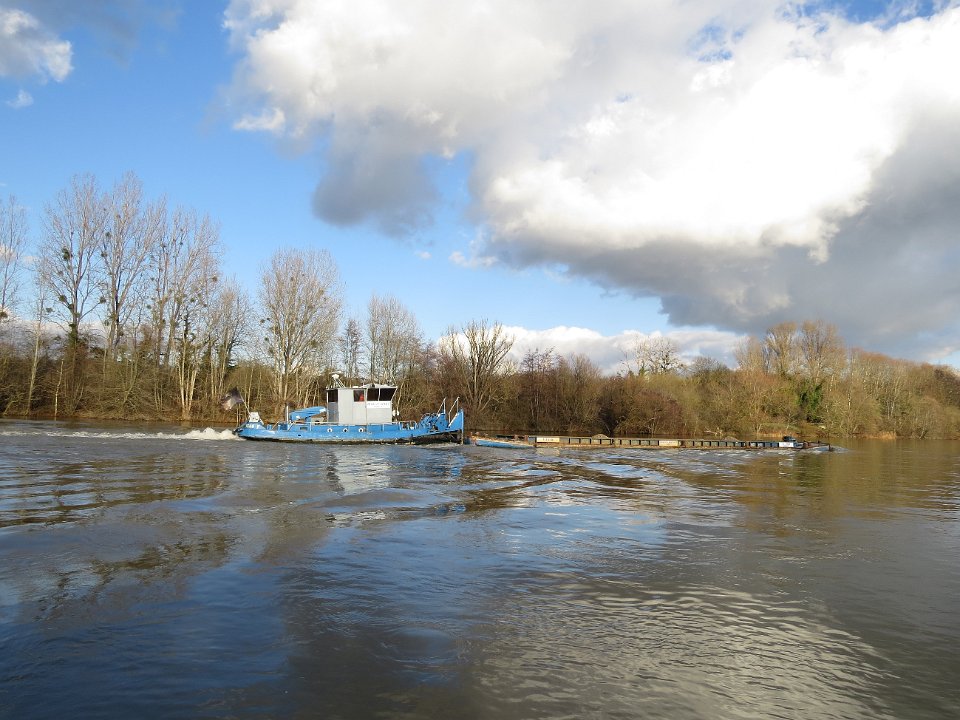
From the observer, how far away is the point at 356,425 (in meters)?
40.2

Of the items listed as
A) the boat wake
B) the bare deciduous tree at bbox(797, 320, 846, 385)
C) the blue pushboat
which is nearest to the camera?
the boat wake

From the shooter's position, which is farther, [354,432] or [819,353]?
[819,353]

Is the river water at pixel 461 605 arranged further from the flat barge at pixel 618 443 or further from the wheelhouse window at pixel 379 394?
the wheelhouse window at pixel 379 394

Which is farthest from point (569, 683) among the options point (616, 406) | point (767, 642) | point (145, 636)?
Result: point (616, 406)

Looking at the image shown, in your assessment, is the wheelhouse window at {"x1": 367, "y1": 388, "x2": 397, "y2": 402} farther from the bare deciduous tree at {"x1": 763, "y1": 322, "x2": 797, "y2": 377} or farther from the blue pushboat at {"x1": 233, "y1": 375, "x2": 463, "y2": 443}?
the bare deciduous tree at {"x1": 763, "y1": 322, "x2": 797, "y2": 377}

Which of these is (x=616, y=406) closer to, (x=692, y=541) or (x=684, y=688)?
(x=692, y=541)

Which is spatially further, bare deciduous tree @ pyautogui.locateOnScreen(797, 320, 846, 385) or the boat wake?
bare deciduous tree @ pyautogui.locateOnScreen(797, 320, 846, 385)

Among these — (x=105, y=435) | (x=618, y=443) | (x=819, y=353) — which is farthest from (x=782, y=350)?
(x=105, y=435)

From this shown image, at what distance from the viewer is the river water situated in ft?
18.7

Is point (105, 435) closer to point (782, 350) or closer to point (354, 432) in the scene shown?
point (354, 432)

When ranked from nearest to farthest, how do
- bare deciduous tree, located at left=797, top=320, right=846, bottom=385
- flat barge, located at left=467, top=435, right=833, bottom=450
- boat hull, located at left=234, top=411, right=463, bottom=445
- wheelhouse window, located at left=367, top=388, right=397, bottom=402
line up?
boat hull, located at left=234, top=411, right=463, bottom=445 < flat barge, located at left=467, top=435, right=833, bottom=450 < wheelhouse window, located at left=367, top=388, right=397, bottom=402 < bare deciduous tree, located at left=797, top=320, right=846, bottom=385

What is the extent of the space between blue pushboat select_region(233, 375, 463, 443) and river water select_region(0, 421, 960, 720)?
21.0 m

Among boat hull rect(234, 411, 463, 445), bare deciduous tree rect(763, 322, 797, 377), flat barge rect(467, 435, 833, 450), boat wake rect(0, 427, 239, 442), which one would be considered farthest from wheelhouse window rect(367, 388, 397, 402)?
bare deciduous tree rect(763, 322, 797, 377)

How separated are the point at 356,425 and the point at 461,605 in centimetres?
3300
